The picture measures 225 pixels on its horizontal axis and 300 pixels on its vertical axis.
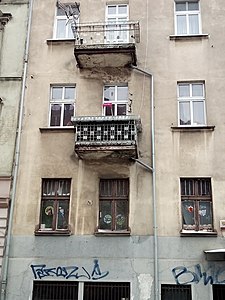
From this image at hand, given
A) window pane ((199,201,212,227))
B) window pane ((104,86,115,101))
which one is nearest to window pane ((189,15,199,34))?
window pane ((104,86,115,101))

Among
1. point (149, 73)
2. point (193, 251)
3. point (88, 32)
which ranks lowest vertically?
point (193, 251)

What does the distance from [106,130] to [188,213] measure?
3.14m

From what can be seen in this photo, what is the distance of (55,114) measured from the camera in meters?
11.9

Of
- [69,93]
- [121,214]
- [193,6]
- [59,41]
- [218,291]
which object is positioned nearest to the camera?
[218,291]

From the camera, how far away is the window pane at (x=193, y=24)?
41.0ft

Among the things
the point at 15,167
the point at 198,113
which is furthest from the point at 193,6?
the point at 15,167

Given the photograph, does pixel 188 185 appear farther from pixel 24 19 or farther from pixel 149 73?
pixel 24 19

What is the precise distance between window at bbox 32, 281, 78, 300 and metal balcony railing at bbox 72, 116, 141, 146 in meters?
3.66

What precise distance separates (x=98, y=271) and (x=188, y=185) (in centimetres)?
333

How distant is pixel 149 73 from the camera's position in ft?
38.9

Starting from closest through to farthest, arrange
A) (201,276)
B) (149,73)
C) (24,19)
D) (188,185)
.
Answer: (201,276)
(188,185)
(149,73)
(24,19)

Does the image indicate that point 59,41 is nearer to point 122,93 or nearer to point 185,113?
point 122,93

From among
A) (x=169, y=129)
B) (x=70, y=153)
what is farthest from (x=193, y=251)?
(x=70, y=153)

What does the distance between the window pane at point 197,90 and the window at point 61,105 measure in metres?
3.64
